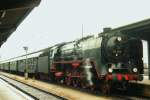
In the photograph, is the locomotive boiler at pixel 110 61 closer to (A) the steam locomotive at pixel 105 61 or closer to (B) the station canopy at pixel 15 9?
(A) the steam locomotive at pixel 105 61

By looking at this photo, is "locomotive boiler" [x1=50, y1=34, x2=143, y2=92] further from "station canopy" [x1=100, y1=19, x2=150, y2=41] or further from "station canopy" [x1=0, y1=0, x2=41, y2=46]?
Result: "station canopy" [x1=0, y1=0, x2=41, y2=46]

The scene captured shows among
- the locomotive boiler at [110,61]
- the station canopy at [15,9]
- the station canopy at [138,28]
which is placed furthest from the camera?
the station canopy at [138,28]

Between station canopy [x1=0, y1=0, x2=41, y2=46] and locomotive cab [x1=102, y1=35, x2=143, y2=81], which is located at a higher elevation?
station canopy [x1=0, y1=0, x2=41, y2=46]

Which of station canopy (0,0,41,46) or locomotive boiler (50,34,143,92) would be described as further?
locomotive boiler (50,34,143,92)

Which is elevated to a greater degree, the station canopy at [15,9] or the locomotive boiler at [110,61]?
the station canopy at [15,9]

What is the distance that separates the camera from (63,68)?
25250mm

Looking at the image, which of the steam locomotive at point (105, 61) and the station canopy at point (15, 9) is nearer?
the station canopy at point (15, 9)

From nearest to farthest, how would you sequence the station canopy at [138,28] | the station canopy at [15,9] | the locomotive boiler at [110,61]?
the station canopy at [15,9]
the locomotive boiler at [110,61]
the station canopy at [138,28]

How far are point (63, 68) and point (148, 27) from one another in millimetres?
7505

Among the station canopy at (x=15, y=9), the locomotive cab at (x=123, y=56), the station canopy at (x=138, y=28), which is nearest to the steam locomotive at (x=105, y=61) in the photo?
the locomotive cab at (x=123, y=56)

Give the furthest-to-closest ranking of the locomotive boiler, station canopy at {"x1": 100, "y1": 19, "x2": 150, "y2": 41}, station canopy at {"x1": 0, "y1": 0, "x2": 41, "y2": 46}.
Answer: station canopy at {"x1": 100, "y1": 19, "x2": 150, "y2": 41}, the locomotive boiler, station canopy at {"x1": 0, "y1": 0, "x2": 41, "y2": 46}

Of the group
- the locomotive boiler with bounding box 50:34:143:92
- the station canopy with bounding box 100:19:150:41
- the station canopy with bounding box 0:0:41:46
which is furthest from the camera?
the station canopy with bounding box 100:19:150:41

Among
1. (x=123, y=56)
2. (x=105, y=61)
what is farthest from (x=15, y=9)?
(x=123, y=56)

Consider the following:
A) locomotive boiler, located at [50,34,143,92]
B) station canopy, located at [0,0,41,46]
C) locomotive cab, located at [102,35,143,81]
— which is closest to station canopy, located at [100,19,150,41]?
locomotive cab, located at [102,35,143,81]
